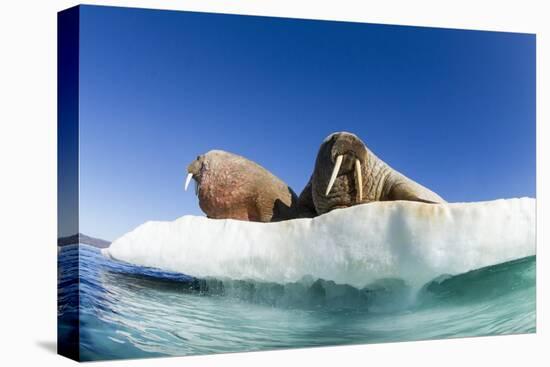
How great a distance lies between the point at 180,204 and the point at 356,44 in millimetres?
2849

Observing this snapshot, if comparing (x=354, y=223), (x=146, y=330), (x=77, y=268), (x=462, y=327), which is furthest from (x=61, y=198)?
(x=462, y=327)

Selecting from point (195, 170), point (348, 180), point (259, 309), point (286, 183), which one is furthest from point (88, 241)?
point (348, 180)

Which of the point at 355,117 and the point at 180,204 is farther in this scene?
the point at 355,117

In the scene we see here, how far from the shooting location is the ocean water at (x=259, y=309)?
37.1 feet

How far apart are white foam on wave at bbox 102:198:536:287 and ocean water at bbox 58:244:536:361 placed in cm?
13

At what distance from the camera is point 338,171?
41.8ft

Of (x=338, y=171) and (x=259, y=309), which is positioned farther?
(x=338, y=171)

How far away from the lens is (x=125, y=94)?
1152 cm

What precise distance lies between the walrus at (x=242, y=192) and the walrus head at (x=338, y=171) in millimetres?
363

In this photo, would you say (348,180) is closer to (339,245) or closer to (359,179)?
(359,179)

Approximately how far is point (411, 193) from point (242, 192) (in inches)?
77.3

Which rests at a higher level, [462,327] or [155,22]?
[155,22]

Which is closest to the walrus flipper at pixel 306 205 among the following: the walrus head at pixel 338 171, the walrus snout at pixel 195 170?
the walrus head at pixel 338 171

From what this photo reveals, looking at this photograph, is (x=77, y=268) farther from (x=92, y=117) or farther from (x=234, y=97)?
(x=234, y=97)
